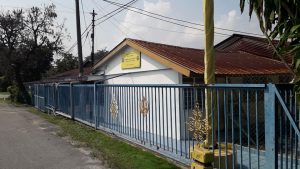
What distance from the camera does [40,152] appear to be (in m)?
9.45

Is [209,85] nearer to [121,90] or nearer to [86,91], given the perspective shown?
[121,90]

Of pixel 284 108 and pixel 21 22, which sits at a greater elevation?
pixel 21 22

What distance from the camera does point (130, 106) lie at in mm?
10180

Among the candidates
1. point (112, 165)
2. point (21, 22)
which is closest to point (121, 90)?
point (112, 165)

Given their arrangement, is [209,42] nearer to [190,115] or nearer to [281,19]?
[190,115]

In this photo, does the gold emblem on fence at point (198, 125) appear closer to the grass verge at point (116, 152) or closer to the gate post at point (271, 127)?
the grass verge at point (116, 152)

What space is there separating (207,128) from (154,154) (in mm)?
2523

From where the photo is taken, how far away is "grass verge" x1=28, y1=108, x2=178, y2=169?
7.69 metres

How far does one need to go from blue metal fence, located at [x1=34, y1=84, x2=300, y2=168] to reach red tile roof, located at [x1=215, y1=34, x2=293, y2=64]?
7.65 m

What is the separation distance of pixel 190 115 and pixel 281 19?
4205 millimetres

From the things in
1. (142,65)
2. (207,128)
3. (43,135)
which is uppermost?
(142,65)

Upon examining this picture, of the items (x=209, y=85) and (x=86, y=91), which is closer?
(x=209, y=85)

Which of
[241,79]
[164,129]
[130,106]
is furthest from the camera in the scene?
[241,79]

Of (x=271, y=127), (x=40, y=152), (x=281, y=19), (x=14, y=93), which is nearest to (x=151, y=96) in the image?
(x=40, y=152)
